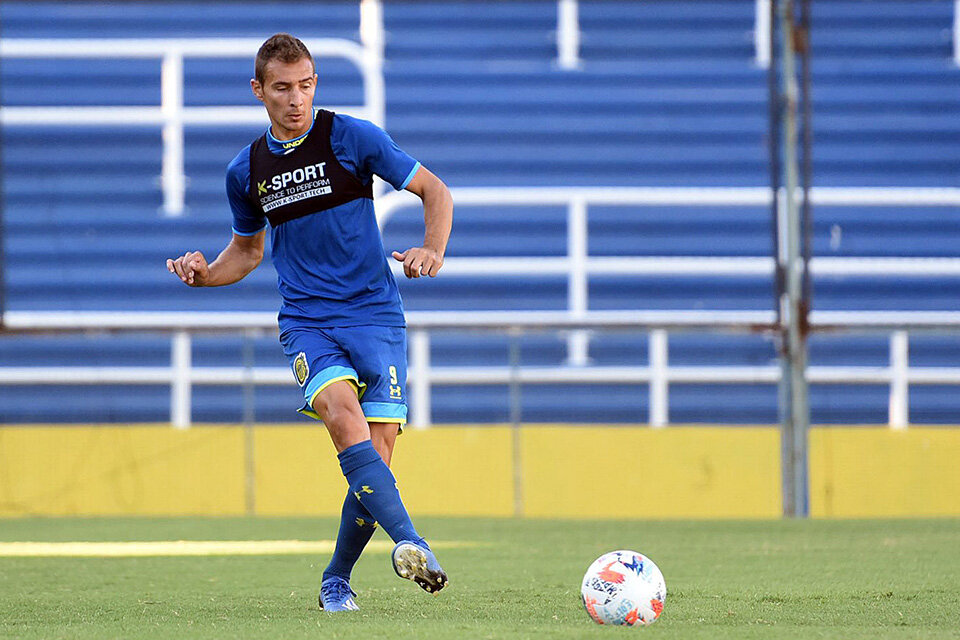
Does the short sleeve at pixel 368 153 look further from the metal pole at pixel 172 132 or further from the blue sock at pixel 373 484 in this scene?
the metal pole at pixel 172 132

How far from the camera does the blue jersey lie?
455cm

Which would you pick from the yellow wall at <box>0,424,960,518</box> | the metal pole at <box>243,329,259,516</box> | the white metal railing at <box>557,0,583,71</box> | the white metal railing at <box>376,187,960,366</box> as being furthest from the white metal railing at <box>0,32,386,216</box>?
the yellow wall at <box>0,424,960,518</box>

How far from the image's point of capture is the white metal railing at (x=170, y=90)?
14.0 meters

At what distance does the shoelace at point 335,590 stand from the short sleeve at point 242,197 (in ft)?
3.75

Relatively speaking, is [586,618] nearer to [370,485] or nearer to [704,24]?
[370,485]

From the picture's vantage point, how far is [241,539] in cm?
870

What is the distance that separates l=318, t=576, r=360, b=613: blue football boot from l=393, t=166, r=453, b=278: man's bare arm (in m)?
0.96

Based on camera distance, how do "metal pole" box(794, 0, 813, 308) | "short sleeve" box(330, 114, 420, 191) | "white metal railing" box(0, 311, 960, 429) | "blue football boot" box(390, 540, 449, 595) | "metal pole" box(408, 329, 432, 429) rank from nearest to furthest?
1. "blue football boot" box(390, 540, 449, 595)
2. "short sleeve" box(330, 114, 420, 191)
3. "metal pole" box(794, 0, 813, 308)
4. "white metal railing" box(0, 311, 960, 429)
5. "metal pole" box(408, 329, 432, 429)

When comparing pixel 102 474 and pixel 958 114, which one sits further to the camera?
pixel 958 114

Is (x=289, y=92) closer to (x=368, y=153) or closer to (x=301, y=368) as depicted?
(x=368, y=153)

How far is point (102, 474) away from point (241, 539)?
3.25m

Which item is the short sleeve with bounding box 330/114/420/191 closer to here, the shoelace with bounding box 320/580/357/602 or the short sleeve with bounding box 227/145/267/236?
the short sleeve with bounding box 227/145/267/236

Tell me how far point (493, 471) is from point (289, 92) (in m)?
7.33

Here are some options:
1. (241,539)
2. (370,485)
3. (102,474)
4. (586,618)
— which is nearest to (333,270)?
(370,485)
